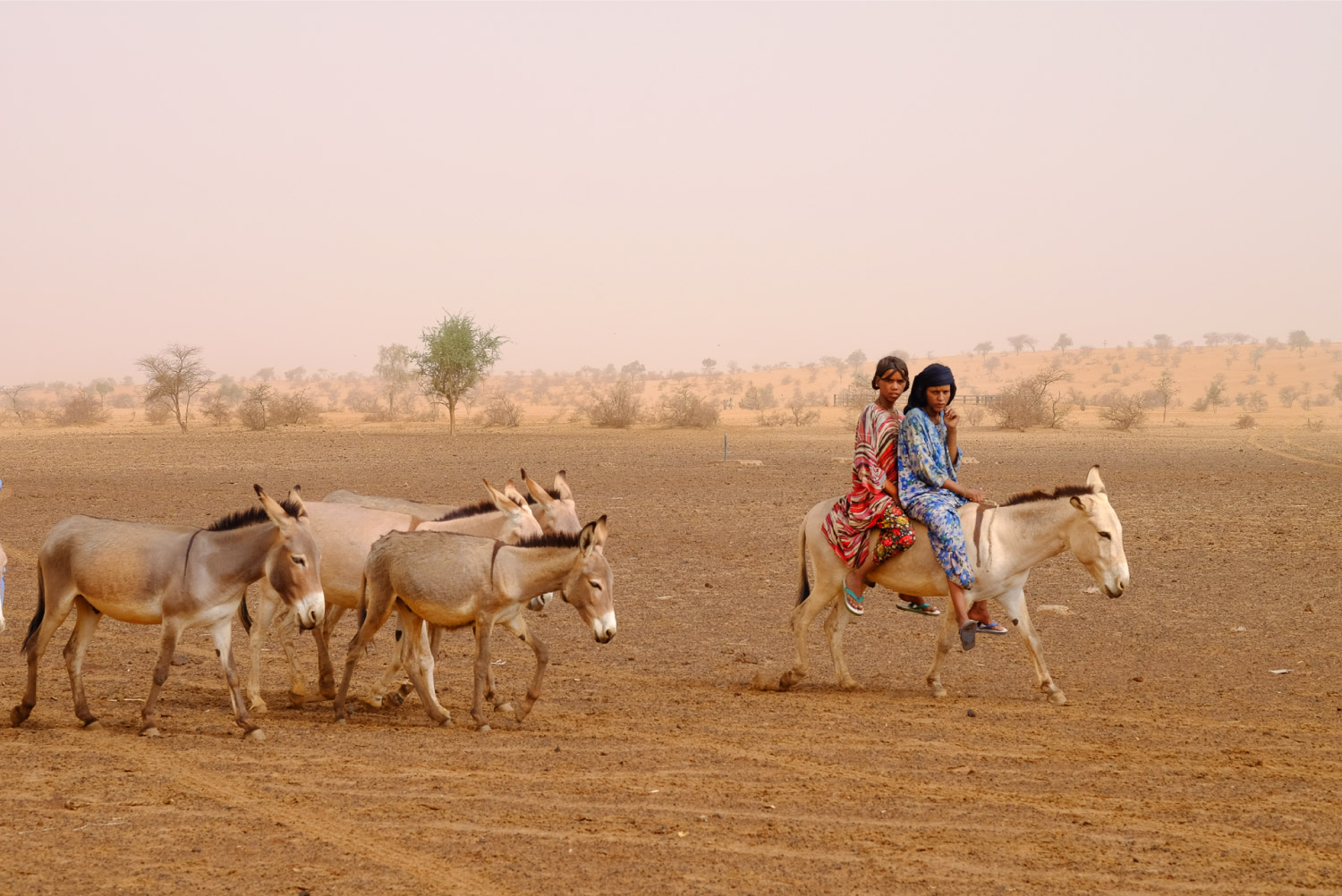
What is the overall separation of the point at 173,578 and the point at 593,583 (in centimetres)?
279

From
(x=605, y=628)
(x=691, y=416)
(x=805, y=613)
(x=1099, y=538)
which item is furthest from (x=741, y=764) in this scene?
(x=691, y=416)

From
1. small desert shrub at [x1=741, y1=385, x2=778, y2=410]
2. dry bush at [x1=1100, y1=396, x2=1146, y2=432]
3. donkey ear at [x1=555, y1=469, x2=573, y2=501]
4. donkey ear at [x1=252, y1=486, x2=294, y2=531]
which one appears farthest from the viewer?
small desert shrub at [x1=741, y1=385, x2=778, y2=410]

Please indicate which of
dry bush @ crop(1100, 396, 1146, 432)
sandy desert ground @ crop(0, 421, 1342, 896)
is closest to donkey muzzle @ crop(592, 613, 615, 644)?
sandy desert ground @ crop(0, 421, 1342, 896)

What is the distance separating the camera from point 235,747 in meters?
7.73

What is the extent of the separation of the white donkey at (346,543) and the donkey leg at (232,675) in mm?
860

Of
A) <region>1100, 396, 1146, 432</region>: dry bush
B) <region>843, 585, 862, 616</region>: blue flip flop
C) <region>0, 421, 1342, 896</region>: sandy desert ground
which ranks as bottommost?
<region>0, 421, 1342, 896</region>: sandy desert ground

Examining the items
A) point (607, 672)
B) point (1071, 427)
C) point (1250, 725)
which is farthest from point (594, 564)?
point (1071, 427)

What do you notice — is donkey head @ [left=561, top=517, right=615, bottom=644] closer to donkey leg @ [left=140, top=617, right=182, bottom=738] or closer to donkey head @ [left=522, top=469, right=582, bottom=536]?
donkey head @ [left=522, top=469, right=582, bottom=536]

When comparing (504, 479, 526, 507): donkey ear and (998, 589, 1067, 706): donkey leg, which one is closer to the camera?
(998, 589, 1067, 706): donkey leg

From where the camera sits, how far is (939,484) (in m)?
9.41

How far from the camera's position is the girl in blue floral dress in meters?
9.23

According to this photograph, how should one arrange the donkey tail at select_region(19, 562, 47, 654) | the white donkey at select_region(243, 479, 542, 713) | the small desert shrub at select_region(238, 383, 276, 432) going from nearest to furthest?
the donkey tail at select_region(19, 562, 47, 654) → the white donkey at select_region(243, 479, 542, 713) → the small desert shrub at select_region(238, 383, 276, 432)

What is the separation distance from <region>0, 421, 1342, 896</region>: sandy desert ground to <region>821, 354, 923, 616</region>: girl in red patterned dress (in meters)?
1.08

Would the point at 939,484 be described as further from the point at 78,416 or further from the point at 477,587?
the point at 78,416
